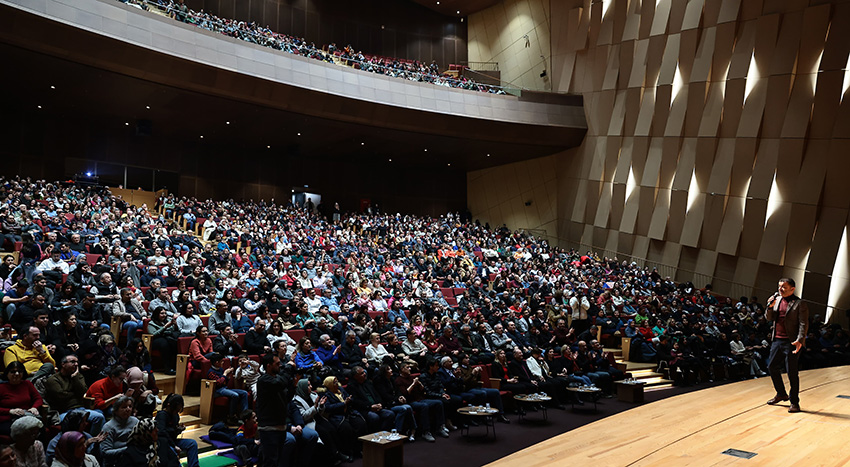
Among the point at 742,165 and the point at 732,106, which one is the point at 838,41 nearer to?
the point at 732,106

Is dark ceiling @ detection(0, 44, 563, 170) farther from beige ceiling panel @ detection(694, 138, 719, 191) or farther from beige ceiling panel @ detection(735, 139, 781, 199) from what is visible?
beige ceiling panel @ detection(735, 139, 781, 199)

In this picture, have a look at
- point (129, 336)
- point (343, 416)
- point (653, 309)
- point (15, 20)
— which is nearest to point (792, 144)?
point (653, 309)

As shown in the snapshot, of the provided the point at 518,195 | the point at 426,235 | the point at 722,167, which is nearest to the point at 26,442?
the point at 426,235

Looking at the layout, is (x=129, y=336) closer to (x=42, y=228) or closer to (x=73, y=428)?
(x=73, y=428)

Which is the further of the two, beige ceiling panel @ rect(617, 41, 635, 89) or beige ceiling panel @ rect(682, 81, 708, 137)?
beige ceiling panel @ rect(617, 41, 635, 89)

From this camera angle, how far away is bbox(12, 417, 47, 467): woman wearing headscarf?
3.36 metres

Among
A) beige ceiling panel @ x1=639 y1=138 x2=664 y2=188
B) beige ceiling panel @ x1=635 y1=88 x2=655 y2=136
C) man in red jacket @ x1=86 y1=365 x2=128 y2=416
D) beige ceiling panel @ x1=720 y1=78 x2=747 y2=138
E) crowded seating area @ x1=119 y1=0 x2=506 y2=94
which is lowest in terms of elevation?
man in red jacket @ x1=86 y1=365 x2=128 y2=416

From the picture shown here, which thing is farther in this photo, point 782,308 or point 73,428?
point 782,308

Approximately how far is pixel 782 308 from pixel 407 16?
828 inches

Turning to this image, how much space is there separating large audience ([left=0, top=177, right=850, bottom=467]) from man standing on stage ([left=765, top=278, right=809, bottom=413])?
268 centimetres

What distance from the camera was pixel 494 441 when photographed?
576 cm

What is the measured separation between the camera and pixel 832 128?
12.1 metres

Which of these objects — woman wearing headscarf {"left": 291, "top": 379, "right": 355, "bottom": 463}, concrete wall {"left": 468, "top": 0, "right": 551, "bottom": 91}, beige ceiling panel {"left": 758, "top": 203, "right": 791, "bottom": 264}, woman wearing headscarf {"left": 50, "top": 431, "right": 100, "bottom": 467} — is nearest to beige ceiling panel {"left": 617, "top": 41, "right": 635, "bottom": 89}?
concrete wall {"left": 468, "top": 0, "right": 551, "bottom": 91}

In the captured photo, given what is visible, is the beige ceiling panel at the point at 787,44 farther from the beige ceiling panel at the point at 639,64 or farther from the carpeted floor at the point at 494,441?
the carpeted floor at the point at 494,441
